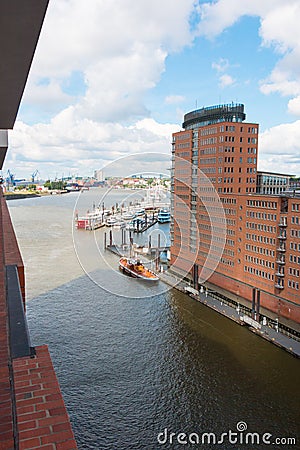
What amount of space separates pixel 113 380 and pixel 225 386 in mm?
1796

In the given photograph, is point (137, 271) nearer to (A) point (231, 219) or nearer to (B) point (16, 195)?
(A) point (231, 219)

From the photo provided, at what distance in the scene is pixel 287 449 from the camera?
468cm

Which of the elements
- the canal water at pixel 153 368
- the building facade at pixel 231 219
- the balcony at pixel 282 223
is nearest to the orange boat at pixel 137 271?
the building facade at pixel 231 219

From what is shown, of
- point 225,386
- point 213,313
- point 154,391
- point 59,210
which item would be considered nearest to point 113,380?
point 154,391

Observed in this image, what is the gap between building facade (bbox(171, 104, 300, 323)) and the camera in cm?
811

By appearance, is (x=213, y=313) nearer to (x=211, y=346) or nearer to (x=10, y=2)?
(x=211, y=346)

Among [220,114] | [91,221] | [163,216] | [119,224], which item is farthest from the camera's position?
[163,216]

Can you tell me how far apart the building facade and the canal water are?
114cm

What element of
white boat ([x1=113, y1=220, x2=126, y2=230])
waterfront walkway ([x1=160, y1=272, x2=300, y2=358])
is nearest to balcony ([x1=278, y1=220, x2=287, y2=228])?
waterfront walkway ([x1=160, y1=272, x2=300, y2=358])

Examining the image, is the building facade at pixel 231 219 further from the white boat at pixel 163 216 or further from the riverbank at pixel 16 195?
the riverbank at pixel 16 195

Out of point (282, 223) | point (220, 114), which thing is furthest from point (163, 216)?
point (282, 223)

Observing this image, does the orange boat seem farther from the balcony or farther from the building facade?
the balcony

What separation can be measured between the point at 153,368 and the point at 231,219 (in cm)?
465

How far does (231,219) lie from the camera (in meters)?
9.74
